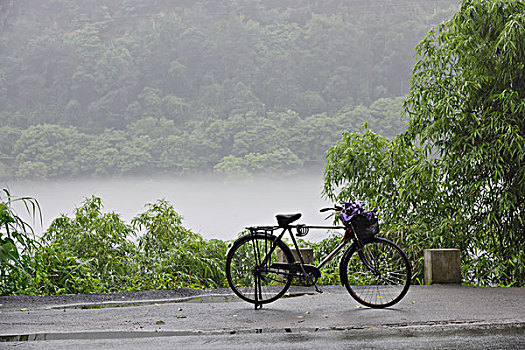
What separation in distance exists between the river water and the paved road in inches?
629

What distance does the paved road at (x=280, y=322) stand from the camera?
371cm

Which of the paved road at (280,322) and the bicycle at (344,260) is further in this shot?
the bicycle at (344,260)

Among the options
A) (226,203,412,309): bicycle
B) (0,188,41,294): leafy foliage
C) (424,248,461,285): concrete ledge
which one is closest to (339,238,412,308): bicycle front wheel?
(226,203,412,309): bicycle

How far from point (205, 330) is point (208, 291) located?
1800 millimetres

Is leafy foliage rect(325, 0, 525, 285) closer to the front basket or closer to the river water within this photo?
the front basket

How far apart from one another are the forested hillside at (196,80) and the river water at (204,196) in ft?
1.93

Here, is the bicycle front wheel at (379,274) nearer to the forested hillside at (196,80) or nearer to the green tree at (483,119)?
the green tree at (483,119)

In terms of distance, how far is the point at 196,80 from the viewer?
29.1 metres

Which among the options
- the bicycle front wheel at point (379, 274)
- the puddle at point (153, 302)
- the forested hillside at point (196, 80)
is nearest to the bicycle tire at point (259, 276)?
the puddle at point (153, 302)

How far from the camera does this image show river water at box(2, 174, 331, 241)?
22.5 metres

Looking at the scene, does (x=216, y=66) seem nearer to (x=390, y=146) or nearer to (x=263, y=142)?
(x=263, y=142)

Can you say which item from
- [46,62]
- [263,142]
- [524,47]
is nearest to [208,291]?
[524,47]

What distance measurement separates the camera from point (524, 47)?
685 cm

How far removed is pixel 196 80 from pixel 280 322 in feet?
84.0
